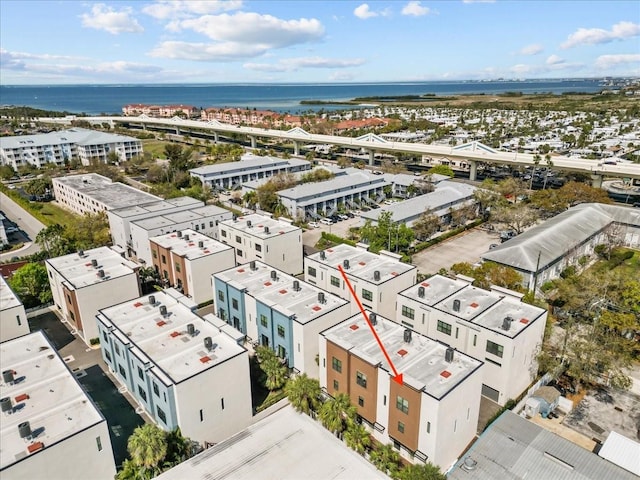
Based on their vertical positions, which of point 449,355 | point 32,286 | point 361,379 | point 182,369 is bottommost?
point 32,286

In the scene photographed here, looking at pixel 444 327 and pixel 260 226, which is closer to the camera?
pixel 444 327

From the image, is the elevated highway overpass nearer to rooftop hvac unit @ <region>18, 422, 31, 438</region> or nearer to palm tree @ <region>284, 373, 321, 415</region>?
palm tree @ <region>284, 373, 321, 415</region>

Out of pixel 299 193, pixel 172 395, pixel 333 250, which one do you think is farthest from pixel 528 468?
pixel 299 193

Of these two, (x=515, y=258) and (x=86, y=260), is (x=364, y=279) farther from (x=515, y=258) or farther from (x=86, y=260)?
(x=86, y=260)

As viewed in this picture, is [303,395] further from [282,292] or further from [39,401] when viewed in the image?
[39,401]

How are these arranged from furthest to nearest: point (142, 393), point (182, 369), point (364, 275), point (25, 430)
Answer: point (364, 275) → point (142, 393) → point (182, 369) → point (25, 430)

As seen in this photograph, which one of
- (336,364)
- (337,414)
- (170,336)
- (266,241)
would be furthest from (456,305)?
(266,241)

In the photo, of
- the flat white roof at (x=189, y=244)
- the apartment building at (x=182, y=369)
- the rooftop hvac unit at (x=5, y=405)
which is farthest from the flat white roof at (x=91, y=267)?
the rooftop hvac unit at (x=5, y=405)
